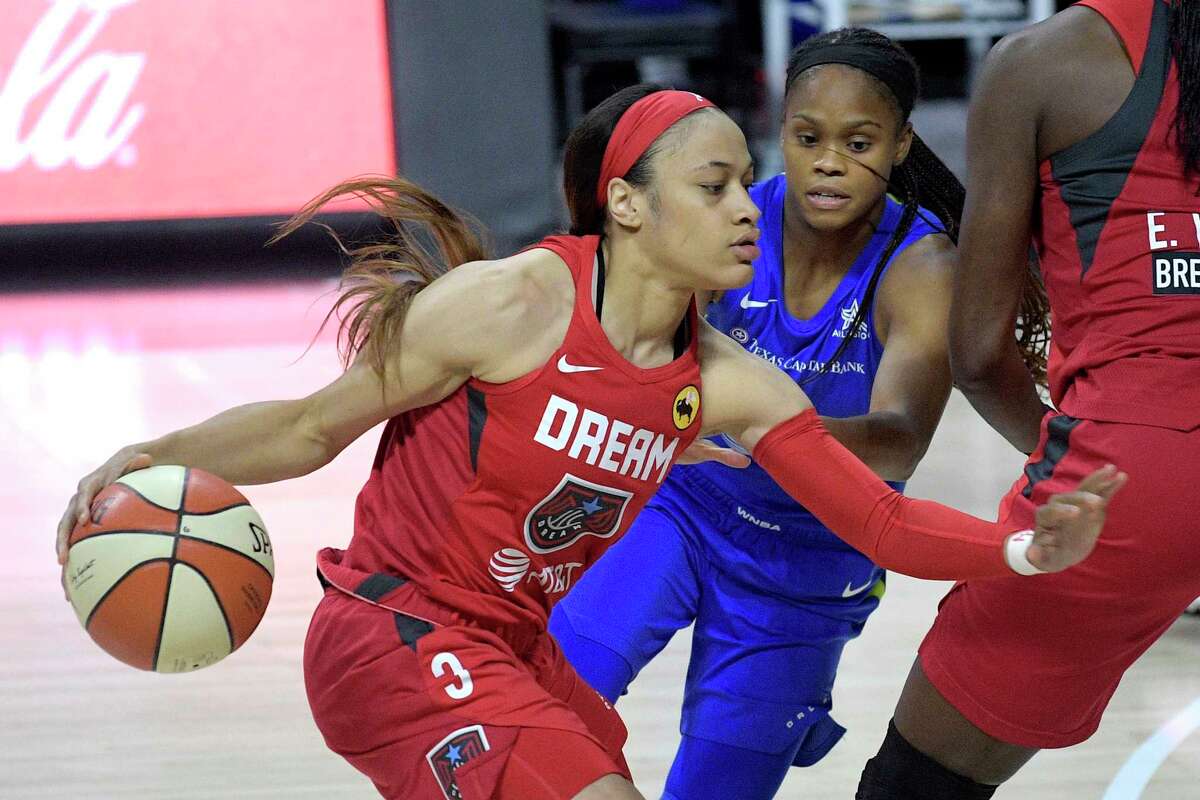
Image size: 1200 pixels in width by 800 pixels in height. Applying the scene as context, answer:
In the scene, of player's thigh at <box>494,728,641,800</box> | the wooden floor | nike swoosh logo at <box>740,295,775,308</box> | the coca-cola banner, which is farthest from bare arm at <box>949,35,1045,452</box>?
the coca-cola banner

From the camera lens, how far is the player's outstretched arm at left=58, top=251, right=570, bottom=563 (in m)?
2.40

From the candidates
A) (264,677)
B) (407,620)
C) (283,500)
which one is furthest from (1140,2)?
(283,500)

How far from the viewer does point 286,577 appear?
4.91 metres

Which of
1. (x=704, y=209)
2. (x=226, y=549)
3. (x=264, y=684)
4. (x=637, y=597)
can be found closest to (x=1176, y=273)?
(x=704, y=209)

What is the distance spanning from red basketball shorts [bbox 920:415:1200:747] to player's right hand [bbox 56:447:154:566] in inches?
48.4

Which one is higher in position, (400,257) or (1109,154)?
(1109,154)

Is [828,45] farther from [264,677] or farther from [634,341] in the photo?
[264,677]

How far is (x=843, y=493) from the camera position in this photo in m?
2.48

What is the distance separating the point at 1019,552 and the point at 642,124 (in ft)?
2.76

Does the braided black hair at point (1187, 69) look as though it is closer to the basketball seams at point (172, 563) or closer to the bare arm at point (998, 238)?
the bare arm at point (998, 238)

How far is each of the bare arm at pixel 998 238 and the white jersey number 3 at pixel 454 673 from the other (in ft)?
2.91

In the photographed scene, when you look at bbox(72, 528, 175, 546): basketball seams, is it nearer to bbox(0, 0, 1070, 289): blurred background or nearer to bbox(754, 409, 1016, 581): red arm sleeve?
bbox(754, 409, 1016, 581): red arm sleeve

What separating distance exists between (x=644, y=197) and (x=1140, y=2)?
29.6 inches

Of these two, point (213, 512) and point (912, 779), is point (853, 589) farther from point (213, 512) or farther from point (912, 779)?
point (213, 512)
